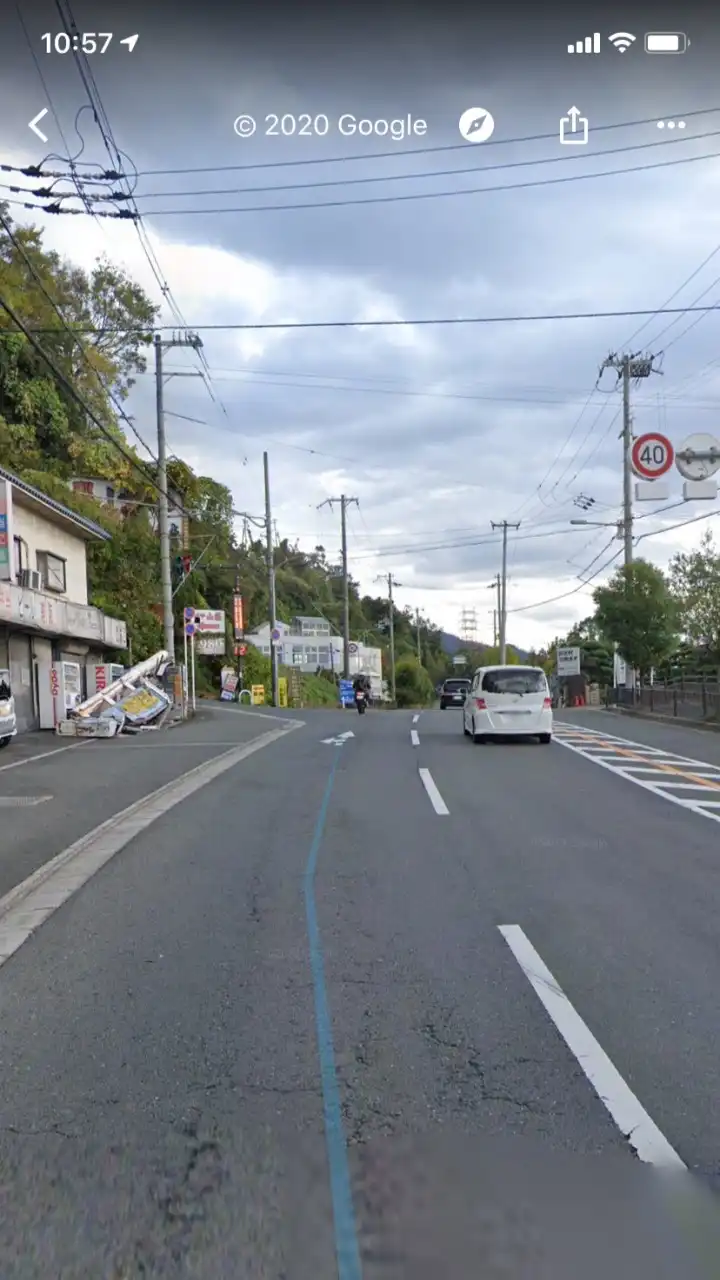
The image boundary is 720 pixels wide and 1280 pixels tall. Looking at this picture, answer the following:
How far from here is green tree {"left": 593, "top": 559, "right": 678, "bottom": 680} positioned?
35844mm

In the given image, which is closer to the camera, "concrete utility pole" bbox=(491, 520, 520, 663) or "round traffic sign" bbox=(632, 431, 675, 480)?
"round traffic sign" bbox=(632, 431, 675, 480)

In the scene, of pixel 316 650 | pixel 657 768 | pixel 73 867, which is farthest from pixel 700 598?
pixel 316 650

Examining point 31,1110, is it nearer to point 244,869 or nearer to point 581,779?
point 244,869

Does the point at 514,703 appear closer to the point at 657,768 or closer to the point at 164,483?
the point at 657,768

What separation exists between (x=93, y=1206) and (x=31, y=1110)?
90 centimetres

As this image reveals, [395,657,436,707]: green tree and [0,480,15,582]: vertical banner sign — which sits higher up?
[0,480,15,582]: vertical banner sign

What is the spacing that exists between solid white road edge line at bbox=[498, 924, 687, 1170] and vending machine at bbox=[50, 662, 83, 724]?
1014 inches

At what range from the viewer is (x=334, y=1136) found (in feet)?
12.7

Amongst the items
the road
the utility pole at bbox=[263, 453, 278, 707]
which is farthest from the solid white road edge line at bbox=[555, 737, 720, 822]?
the utility pole at bbox=[263, 453, 278, 707]

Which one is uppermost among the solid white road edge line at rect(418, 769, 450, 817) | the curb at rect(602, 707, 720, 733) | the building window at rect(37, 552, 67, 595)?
the building window at rect(37, 552, 67, 595)

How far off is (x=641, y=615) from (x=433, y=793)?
24.2 metres

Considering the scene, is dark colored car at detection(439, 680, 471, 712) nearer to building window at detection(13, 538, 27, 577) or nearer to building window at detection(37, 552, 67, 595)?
building window at detection(37, 552, 67, 595)

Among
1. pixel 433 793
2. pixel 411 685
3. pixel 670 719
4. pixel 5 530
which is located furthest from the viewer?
pixel 411 685

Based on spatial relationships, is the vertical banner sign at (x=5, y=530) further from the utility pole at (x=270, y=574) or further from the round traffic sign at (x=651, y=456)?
the utility pole at (x=270, y=574)
